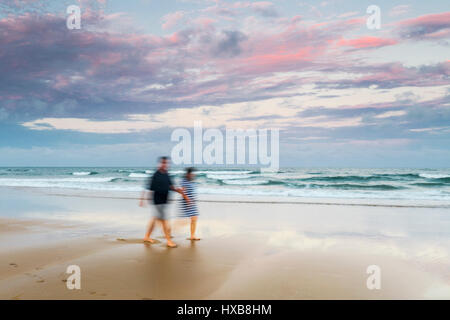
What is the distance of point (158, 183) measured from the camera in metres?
7.32

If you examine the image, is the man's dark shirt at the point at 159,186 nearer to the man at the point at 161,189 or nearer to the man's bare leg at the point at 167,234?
the man at the point at 161,189

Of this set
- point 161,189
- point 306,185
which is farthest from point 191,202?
point 306,185

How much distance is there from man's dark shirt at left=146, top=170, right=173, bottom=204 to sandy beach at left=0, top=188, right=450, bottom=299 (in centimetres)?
111

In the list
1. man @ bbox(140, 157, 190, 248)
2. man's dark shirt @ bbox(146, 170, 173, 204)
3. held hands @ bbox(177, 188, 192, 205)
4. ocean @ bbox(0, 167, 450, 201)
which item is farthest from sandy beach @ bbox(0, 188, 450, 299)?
ocean @ bbox(0, 167, 450, 201)

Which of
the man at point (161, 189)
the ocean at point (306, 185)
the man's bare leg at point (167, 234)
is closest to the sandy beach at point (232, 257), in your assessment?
the man's bare leg at point (167, 234)

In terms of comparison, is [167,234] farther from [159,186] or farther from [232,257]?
[232,257]

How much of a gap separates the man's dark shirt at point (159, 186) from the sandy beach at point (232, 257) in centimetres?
111

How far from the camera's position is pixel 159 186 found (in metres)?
7.32

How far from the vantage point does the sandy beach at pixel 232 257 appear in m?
4.66

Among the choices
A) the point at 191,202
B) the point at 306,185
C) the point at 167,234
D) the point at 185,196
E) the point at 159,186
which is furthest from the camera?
the point at 306,185

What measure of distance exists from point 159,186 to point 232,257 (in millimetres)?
2325
